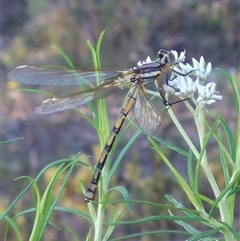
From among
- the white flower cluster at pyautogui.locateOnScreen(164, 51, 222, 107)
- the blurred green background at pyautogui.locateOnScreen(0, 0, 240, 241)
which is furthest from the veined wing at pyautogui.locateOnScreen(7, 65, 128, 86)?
the blurred green background at pyautogui.locateOnScreen(0, 0, 240, 241)

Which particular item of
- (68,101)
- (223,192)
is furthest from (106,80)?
(223,192)

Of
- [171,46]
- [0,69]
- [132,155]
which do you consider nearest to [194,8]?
[171,46]

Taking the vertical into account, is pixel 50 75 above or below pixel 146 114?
above

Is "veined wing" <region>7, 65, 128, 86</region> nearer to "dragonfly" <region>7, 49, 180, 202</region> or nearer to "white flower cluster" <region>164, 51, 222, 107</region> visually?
"dragonfly" <region>7, 49, 180, 202</region>

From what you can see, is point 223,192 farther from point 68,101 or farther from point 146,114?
point 68,101

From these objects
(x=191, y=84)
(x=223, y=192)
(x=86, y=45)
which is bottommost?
(x=223, y=192)

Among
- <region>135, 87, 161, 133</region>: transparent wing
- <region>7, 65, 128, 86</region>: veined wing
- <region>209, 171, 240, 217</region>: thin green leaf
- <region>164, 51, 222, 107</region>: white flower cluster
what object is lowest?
<region>209, 171, 240, 217</region>: thin green leaf

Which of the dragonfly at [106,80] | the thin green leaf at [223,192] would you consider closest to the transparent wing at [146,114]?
the dragonfly at [106,80]

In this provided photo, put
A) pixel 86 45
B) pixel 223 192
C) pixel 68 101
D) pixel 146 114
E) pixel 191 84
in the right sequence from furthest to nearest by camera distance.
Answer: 1. pixel 86 45
2. pixel 68 101
3. pixel 146 114
4. pixel 191 84
5. pixel 223 192
